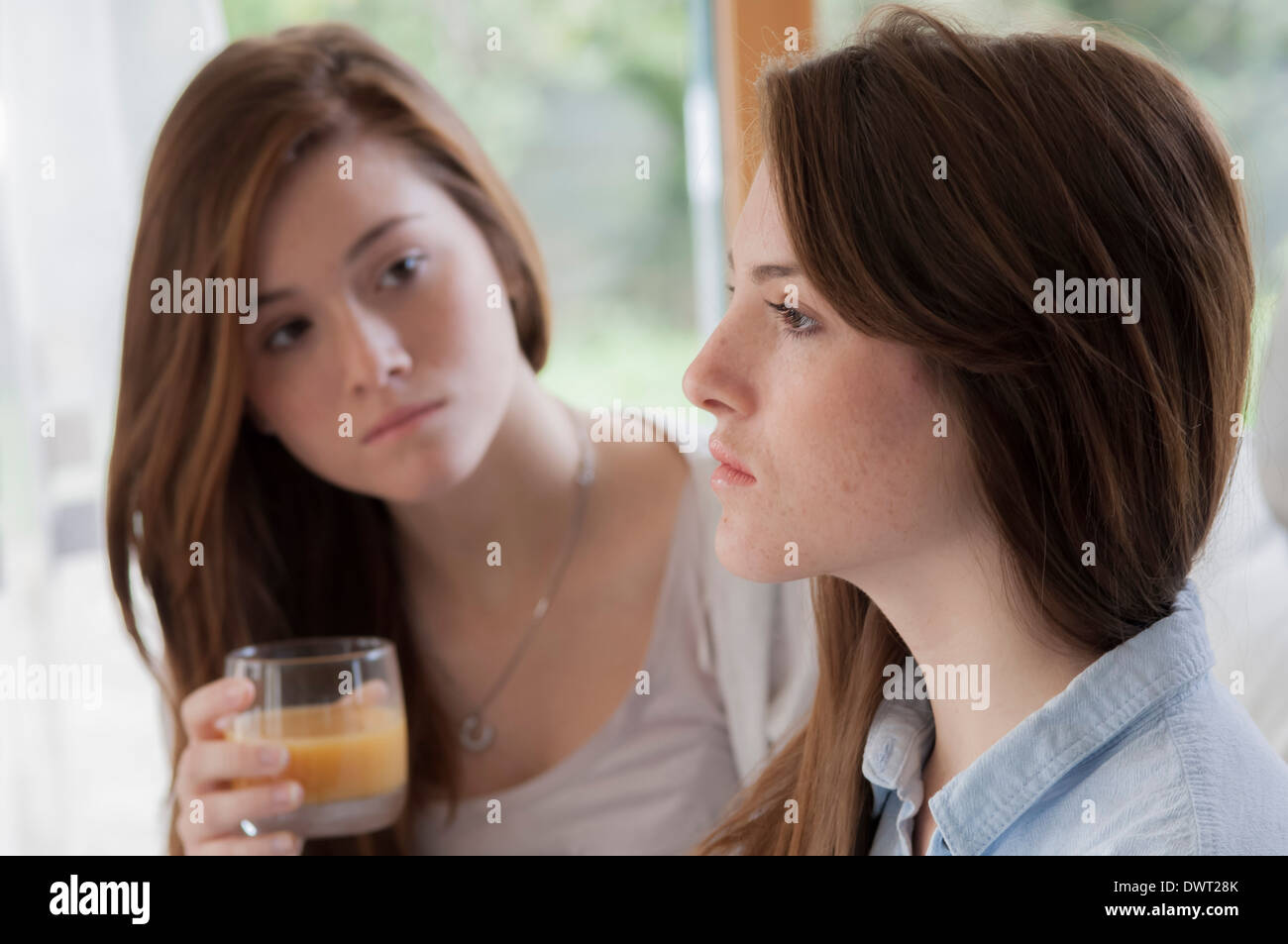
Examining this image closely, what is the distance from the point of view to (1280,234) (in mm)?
2047

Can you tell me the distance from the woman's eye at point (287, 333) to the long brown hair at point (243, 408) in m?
0.04

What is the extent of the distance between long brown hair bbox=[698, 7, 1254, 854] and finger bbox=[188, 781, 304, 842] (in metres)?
0.67

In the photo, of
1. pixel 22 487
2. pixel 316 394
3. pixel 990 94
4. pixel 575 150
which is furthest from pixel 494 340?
pixel 575 150

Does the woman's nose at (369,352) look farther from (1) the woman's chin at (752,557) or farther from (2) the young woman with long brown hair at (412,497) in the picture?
(1) the woman's chin at (752,557)

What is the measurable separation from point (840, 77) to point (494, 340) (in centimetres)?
62

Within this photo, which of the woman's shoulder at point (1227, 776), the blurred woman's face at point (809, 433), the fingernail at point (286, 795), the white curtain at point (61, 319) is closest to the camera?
the woman's shoulder at point (1227, 776)

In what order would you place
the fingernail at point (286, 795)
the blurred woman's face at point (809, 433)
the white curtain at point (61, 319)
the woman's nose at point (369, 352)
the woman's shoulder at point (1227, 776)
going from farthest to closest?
1. the white curtain at point (61, 319)
2. the woman's nose at point (369, 352)
3. the fingernail at point (286, 795)
4. the blurred woman's face at point (809, 433)
5. the woman's shoulder at point (1227, 776)

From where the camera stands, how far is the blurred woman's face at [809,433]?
0.80 metres

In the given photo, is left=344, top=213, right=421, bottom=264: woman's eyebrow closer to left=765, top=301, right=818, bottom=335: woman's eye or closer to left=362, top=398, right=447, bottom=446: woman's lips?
left=362, top=398, right=447, bottom=446: woman's lips

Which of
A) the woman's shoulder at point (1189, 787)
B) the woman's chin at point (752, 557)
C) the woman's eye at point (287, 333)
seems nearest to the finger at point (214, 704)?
the woman's eye at point (287, 333)

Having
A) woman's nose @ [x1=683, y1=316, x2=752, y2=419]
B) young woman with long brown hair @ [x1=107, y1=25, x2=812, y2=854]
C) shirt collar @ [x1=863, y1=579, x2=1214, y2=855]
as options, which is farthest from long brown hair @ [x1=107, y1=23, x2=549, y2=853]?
shirt collar @ [x1=863, y1=579, x2=1214, y2=855]

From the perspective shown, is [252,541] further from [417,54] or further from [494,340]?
[417,54]

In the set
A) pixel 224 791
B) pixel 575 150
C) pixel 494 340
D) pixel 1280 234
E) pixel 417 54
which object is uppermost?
pixel 417 54

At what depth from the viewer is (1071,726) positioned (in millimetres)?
767
